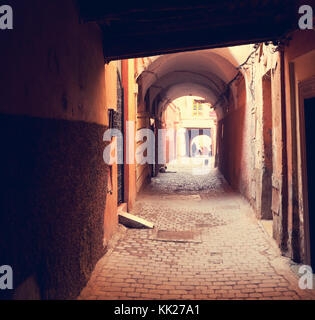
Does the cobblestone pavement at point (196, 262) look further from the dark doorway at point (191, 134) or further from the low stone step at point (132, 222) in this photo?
the dark doorway at point (191, 134)

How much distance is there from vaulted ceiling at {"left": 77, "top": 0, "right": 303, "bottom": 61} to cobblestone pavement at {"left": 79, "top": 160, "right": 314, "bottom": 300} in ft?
11.0

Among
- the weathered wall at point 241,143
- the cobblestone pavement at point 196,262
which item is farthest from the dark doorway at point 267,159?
the weathered wall at point 241,143

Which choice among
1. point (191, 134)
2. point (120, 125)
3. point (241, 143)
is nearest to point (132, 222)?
point (120, 125)

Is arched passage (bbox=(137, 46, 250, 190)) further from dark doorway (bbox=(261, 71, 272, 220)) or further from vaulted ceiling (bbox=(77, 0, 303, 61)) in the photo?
vaulted ceiling (bbox=(77, 0, 303, 61))

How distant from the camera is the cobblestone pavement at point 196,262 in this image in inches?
157

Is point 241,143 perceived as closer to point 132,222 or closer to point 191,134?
point 132,222

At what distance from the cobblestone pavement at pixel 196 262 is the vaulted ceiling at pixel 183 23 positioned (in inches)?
132

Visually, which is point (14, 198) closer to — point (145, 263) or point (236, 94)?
point (145, 263)

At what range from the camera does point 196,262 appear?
5.04m

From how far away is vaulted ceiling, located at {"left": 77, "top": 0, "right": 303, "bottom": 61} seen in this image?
3789 millimetres

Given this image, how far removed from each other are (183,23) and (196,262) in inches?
144

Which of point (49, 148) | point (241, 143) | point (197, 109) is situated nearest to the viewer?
point (49, 148)

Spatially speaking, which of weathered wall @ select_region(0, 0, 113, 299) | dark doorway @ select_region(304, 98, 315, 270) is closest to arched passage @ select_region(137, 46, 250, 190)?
dark doorway @ select_region(304, 98, 315, 270)

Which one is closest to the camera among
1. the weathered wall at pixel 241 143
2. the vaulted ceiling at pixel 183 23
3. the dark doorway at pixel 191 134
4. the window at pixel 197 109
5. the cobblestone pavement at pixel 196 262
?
the vaulted ceiling at pixel 183 23
